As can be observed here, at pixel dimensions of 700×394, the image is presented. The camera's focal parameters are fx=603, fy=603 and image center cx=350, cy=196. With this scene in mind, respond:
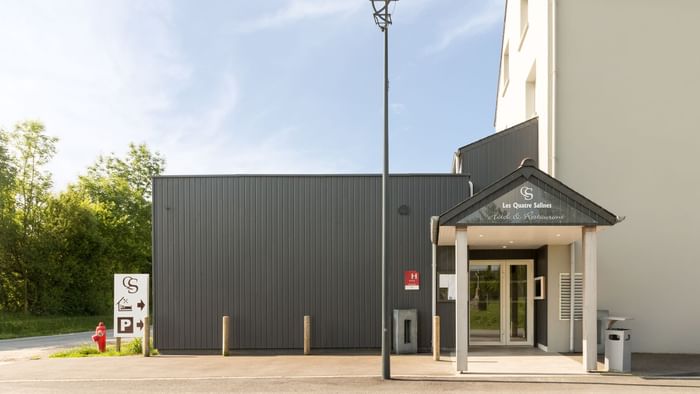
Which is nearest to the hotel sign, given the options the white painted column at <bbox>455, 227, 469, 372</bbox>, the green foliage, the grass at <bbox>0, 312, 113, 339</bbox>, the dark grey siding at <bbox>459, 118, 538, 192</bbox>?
the white painted column at <bbox>455, 227, 469, 372</bbox>

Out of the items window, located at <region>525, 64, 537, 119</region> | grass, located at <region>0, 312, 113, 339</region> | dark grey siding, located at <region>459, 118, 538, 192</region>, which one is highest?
window, located at <region>525, 64, 537, 119</region>

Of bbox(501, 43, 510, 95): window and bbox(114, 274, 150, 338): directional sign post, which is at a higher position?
bbox(501, 43, 510, 95): window

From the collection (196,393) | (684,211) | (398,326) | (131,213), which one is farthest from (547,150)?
(131,213)

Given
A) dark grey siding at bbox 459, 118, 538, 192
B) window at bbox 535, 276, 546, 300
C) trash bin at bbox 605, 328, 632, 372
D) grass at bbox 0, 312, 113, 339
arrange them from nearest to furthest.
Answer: trash bin at bbox 605, 328, 632, 372 < window at bbox 535, 276, 546, 300 < dark grey siding at bbox 459, 118, 538, 192 < grass at bbox 0, 312, 113, 339

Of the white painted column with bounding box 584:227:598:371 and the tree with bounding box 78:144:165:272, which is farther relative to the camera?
the tree with bounding box 78:144:165:272

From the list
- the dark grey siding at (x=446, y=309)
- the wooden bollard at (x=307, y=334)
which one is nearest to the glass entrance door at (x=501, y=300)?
the dark grey siding at (x=446, y=309)

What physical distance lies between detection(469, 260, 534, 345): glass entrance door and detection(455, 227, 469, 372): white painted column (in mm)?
5037

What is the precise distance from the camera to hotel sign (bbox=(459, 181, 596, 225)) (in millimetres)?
11445

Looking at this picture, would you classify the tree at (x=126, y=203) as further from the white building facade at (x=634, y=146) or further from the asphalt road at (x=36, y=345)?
the white building facade at (x=634, y=146)

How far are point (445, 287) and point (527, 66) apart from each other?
740 cm

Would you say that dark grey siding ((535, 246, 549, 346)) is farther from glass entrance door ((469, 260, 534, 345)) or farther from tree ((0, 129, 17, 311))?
tree ((0, 129, 17, 311))

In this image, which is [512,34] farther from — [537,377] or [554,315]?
[537,377]

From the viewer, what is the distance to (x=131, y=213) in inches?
1702

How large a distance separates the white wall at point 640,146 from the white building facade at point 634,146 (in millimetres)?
25
